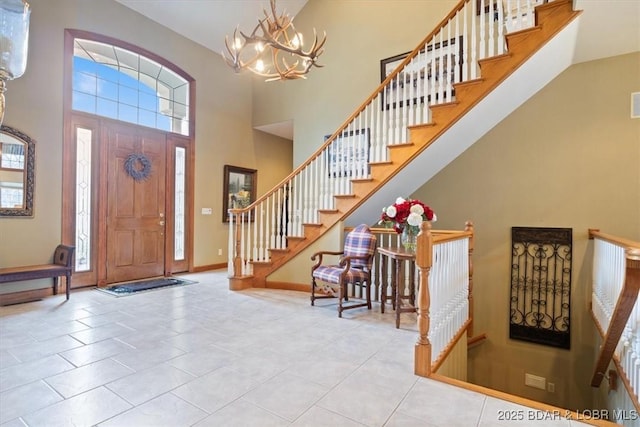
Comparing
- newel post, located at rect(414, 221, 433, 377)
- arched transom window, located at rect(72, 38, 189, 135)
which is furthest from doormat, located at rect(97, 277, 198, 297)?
newel post, located at rect(414, 221, 433, 377)

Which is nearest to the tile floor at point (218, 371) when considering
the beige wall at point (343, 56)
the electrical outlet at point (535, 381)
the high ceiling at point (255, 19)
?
the electrical outlet at point (535, 381)

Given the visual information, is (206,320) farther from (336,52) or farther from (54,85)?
(336,52)

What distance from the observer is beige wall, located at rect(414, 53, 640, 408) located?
4.05m

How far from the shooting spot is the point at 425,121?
4082 millimetres

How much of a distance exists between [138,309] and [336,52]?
5433mm

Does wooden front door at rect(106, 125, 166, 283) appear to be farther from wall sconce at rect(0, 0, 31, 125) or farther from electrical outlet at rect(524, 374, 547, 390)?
electrical outlet at rect(524, 374, 547, 390)

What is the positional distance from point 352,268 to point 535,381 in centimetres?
297

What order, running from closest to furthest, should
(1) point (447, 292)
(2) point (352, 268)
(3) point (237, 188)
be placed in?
(1) point (447, 292) → (2) point (352, 268) → (3) point (237, 188)

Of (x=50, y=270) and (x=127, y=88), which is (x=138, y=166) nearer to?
(x=127, y=88)

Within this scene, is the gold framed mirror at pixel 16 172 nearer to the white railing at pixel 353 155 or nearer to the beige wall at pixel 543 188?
the white railing at pixel 353 155

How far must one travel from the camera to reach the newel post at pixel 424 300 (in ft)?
7.90

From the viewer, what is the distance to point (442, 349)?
285 cm

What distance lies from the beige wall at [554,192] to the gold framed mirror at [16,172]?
5.84 metres

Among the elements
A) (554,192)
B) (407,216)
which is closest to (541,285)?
(554,192)
